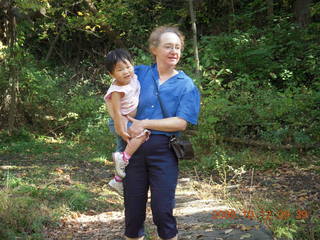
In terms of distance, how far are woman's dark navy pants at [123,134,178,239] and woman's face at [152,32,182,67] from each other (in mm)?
520

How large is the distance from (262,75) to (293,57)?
3.21 ft

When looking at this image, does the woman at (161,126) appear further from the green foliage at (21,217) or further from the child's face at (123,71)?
the green foliage at (21,217)

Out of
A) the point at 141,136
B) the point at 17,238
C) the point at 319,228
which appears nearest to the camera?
the point at 141,136

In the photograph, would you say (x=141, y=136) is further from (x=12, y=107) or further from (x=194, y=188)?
(x=12, y=107)

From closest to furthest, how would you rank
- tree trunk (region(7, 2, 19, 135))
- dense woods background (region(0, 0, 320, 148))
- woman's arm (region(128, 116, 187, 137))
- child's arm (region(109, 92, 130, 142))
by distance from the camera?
woman's arm (region(128, 116, 187, 137)), child's arm (region(109, 92, 130, 142)), dense woods background (region(0, 0, 320, 148)), tree trunk (region(7, 2, 19, 135))

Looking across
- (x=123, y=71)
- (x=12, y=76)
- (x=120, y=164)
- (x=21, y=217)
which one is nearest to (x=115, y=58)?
(x=123, y=71)

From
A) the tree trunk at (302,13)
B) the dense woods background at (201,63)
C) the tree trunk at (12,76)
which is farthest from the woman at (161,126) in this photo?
the tree trunk at (302,13)

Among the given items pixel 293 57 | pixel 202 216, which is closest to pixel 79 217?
pixel 202 216

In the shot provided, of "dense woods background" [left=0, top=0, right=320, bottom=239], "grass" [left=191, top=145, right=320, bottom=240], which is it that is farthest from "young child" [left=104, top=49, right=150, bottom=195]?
"dense woods background" [left=0, top=0, right=320, bottom=239]

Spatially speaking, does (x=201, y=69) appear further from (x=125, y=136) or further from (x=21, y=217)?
(x=125, y=136)

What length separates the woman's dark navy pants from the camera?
3055 mm

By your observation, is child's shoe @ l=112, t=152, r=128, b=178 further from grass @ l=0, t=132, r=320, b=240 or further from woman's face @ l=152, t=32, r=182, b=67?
grass @ l=0, t=132, r=320, b=240

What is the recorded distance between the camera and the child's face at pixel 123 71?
309 centimetres

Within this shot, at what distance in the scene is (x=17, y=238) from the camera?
450 cm
